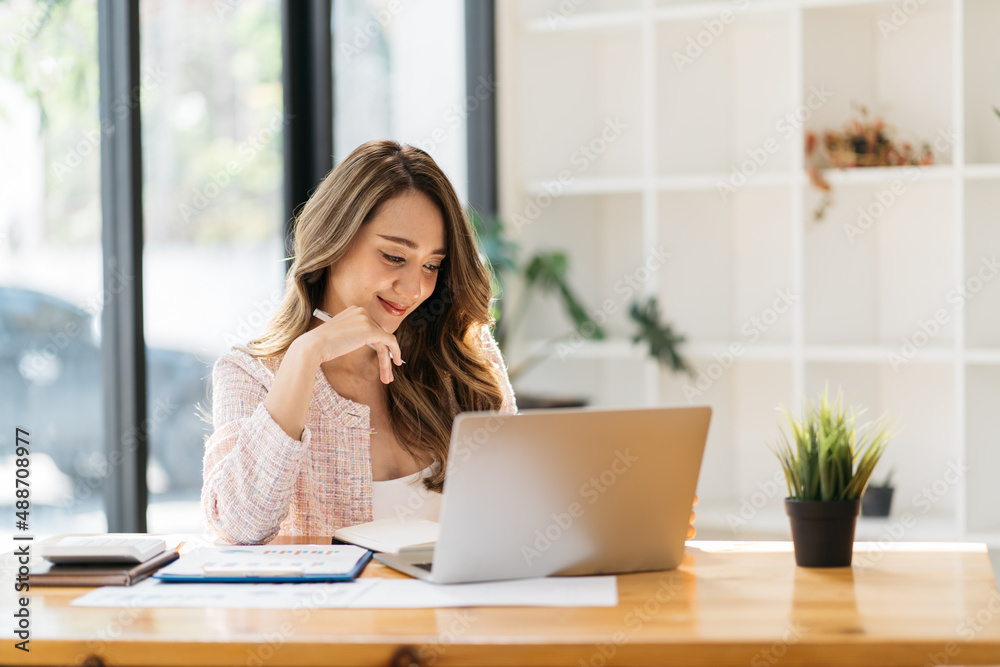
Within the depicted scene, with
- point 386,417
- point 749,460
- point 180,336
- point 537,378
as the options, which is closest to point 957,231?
point 749,460

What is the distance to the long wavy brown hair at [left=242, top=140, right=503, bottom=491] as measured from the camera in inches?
76.5

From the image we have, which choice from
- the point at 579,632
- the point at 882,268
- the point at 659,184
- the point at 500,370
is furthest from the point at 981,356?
the point at 579,632

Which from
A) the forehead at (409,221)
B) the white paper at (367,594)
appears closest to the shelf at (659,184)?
the forehead at (409,221)

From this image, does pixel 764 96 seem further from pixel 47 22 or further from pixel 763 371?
pixel 47 22

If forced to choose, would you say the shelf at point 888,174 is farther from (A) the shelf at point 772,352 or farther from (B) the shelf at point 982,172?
(A) the shelf at point 772,352

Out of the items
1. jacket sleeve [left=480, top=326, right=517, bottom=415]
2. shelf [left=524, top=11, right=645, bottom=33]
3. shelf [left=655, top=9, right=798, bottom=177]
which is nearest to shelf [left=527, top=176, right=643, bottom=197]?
shelf [left=655, top=9, right=798, bottom=177]

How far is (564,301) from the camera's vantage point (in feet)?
11.6

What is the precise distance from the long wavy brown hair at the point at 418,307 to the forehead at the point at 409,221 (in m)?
0.01

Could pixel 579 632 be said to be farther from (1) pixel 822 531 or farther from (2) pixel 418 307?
(2) pixel 418 307

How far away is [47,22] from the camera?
2.15 m

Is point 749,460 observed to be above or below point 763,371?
below

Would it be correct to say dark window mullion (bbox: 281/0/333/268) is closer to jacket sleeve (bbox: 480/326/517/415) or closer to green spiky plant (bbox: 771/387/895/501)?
jacket sleeve (bbox: 480/326/517/415)

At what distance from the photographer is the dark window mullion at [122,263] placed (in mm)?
2291

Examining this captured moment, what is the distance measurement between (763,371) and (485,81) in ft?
4.63
